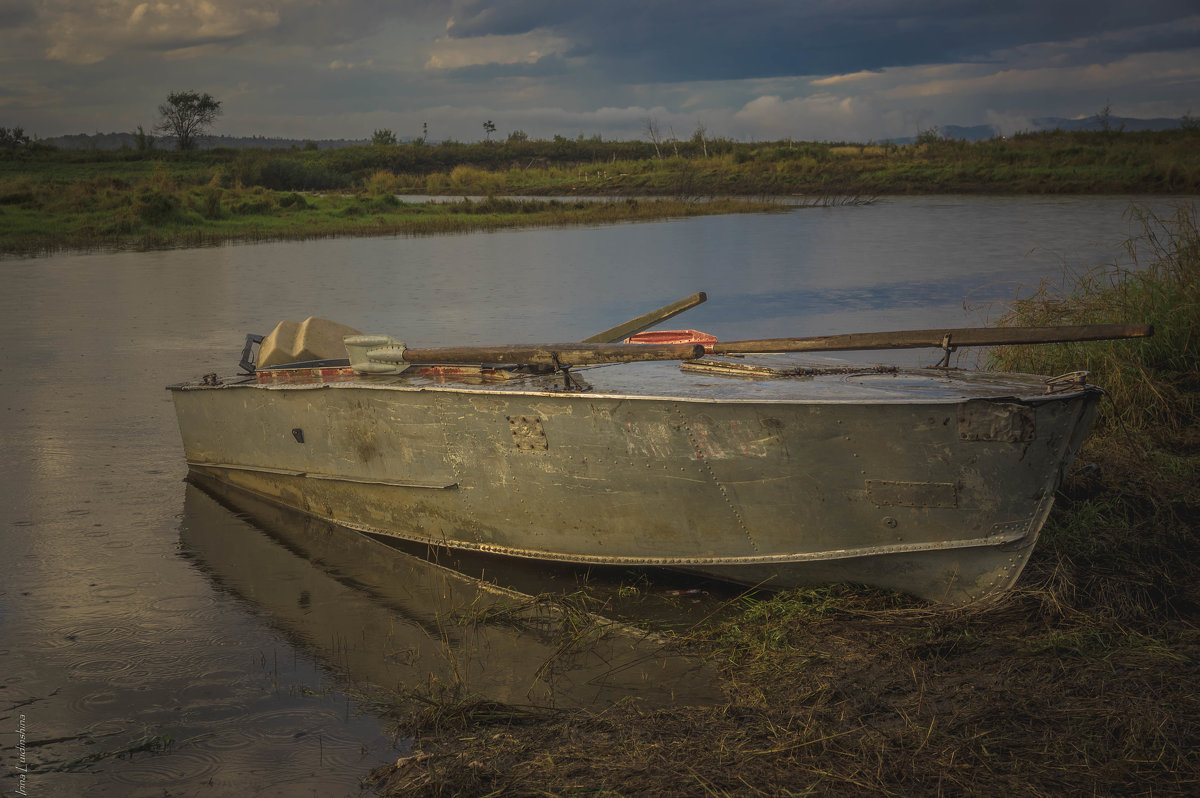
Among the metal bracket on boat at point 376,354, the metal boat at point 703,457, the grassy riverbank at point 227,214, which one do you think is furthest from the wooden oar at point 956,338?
the grassy riverbank at point 227,214

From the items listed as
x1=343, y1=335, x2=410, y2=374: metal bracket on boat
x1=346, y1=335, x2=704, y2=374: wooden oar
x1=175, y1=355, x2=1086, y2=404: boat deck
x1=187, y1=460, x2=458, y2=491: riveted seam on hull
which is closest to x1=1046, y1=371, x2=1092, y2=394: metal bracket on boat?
x1=175, y1=355, x2=1086, y2=404: boat deck

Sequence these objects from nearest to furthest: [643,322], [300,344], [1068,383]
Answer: [1068,383], [643,322], [300,344]

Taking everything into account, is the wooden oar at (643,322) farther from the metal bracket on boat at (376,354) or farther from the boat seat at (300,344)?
the boat seat at (300,344)

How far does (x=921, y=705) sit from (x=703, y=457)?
1607 millimetres

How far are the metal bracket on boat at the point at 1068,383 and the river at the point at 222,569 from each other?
6.98ft

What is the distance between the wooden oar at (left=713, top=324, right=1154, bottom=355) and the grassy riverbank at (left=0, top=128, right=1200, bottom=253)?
22.7m

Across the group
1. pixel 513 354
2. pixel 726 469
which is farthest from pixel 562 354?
pixel 726 469

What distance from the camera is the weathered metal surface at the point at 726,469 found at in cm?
441

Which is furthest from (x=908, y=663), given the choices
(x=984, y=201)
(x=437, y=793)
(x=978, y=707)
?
(x=984, y=201)

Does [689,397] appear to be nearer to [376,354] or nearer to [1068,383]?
[1068,383]

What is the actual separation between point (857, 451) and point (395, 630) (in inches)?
99.8

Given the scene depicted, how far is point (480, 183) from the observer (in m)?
47.7

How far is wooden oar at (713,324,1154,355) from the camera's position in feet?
15.8

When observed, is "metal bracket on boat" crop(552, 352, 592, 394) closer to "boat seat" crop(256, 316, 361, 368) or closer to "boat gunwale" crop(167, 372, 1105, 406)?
"boat gunwale" crop(167, 372, 1105, 406)
